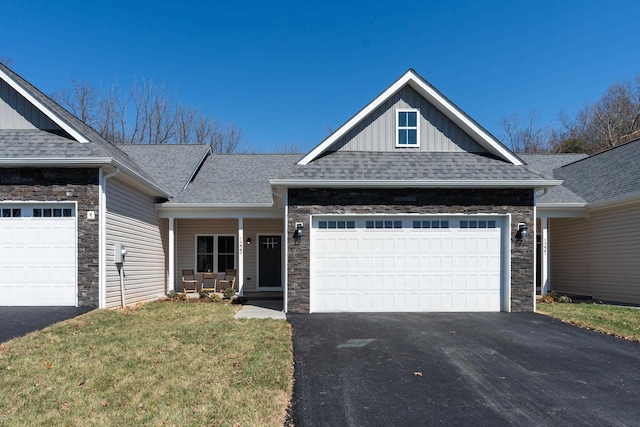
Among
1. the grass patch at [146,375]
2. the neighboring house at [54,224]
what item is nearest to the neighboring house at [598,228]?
the grass patch at [146,375]

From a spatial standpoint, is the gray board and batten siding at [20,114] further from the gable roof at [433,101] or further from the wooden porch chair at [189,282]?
the gable roof at [433,101]

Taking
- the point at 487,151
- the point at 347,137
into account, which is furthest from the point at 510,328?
the point at 347,137


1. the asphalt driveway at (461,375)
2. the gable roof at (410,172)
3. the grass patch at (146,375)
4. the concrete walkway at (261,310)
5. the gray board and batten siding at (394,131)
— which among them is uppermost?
the gray board and batten siding at (394,131)

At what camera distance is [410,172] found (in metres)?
10.3

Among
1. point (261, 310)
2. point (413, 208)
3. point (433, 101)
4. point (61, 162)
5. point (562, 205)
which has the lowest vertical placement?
point (261, 310)

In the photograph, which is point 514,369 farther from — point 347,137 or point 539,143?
point 539,143

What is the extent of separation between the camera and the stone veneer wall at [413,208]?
33.0 feet

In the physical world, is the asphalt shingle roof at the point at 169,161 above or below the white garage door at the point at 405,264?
above

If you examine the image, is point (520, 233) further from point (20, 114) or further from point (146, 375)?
point (20, 114)

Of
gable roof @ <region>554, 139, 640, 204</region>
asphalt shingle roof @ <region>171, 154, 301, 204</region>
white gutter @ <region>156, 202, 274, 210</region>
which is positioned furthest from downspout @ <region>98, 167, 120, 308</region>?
gable roof @ <region>554, 139, 640, 204</region>

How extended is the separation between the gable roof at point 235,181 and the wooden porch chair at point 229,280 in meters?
2.46

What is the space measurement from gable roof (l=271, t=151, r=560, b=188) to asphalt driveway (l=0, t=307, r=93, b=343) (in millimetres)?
5433

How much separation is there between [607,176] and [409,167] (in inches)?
337

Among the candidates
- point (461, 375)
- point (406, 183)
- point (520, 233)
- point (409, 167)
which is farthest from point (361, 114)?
point (461, 375)
